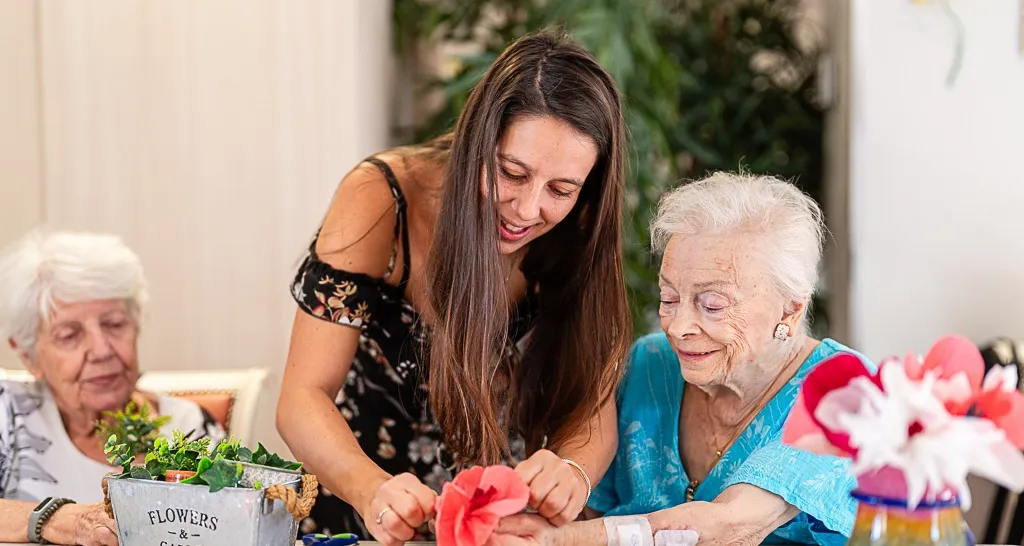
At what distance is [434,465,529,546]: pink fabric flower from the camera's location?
1405 mm

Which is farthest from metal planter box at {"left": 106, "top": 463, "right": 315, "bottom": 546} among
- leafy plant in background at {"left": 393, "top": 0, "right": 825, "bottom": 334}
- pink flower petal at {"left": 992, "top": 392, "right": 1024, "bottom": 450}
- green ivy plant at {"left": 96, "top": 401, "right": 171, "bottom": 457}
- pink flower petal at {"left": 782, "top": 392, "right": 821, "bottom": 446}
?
leafy plant in background at {"left": 393, "top": 0, "right": 825, "bottom": 334}

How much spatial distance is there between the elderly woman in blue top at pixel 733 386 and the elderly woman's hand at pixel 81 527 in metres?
0.72

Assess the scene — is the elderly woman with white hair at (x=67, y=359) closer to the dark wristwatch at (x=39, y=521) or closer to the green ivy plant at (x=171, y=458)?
the dark wristwatch at (x=39, y=521)

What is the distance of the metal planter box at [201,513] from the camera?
4.79ft

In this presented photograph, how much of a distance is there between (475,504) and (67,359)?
1251mm

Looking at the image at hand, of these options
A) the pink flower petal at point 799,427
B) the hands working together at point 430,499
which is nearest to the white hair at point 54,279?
the hands working together at point 430,499

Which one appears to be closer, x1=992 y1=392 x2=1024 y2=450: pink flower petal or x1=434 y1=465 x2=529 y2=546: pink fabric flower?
x1=992 y1=392 x2=1024 y2=450: pink flower petal

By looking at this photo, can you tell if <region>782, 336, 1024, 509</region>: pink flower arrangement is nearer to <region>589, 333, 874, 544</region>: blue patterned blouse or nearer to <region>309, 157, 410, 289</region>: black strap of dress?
<region>589, 333, 874, 544</region>: blue patterned blouse

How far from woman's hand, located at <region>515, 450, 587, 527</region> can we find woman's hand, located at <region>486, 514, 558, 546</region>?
0.04 ft

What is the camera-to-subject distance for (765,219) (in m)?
1.84

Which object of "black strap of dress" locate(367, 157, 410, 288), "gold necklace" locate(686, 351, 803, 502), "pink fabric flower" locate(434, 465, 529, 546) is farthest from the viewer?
"black strap of dress" locate(367, 157, 410, 288)

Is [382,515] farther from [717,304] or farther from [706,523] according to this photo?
[717,304]

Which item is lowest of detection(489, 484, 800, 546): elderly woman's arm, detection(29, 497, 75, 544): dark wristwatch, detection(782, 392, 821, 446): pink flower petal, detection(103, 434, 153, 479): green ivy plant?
detection(29, 497, 75, 544): dark wristwatch

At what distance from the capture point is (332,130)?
347cm
